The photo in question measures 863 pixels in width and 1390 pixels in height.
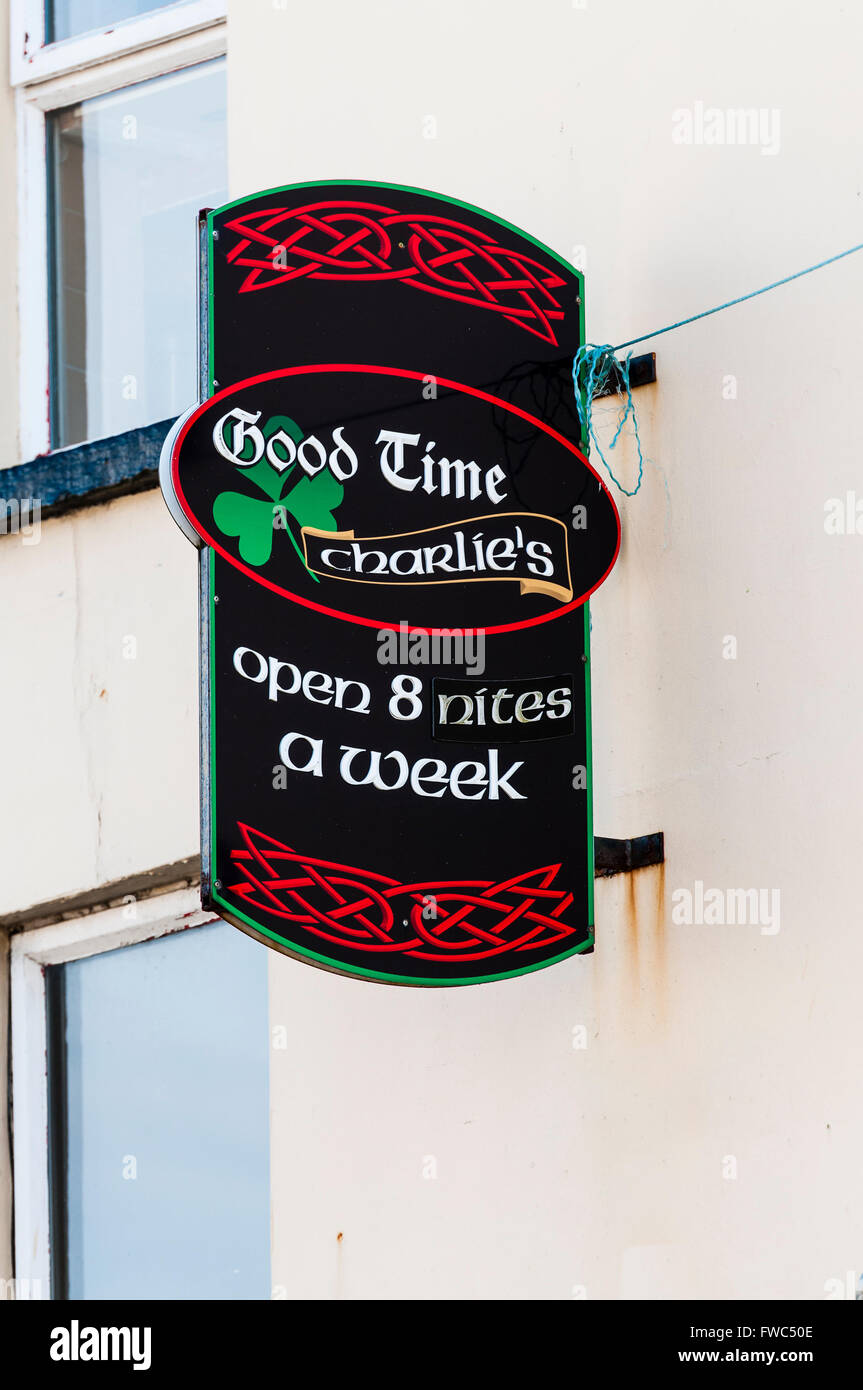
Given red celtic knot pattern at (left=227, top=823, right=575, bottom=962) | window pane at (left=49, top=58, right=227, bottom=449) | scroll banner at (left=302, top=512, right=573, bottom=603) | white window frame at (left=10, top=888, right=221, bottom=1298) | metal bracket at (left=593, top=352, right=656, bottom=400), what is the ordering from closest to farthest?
red celtic knot pattern at (left=227, top=823, right=575, bottom=962)
scroll banner at (left=302, top=512, right=573, bottom=603)
metal bracket at (left=593, top=352, right=656, bottom=400)
white window frame at (left=10, top=888, right=221, bottom=1298)
window pane at (left=49, top=58, right=227, bottom=449)

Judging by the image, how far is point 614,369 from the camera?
3.71 m

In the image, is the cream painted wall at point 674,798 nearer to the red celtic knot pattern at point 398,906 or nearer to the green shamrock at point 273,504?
the red celtic knot pattern at point 398,906

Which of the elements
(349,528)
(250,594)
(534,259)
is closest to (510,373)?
(534,259)

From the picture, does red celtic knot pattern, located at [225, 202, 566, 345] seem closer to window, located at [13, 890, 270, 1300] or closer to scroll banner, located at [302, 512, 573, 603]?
scroll banner, located at [302, 512, 573, 603]

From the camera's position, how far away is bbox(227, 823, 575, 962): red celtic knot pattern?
125 inches

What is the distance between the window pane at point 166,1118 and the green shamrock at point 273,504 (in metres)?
1.41

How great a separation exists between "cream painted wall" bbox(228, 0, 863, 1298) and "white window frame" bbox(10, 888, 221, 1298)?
511 millimetres

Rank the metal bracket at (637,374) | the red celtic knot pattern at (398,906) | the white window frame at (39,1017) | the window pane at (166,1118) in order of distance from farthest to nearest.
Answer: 1. the white window frame at (39,1017)
2. the window pane at (166,1118)
3. the metal bracket at (637,374)
4. the red celtic knot pattern at (398,906)

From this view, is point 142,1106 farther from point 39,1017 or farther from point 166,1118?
point 39,1017

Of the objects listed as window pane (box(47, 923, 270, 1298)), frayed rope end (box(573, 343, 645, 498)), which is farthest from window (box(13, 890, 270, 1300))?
frayed rope end (box(573, 343, 645, 498))

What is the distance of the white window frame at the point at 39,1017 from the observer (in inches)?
175

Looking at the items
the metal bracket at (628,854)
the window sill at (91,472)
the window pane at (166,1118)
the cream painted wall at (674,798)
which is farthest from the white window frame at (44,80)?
the metal bracket at (628,854)

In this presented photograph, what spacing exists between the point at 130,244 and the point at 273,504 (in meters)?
2.05
